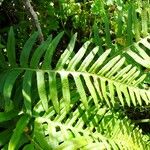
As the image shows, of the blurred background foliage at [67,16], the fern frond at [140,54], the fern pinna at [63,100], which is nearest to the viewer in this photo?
the fern pinna at [63,100]

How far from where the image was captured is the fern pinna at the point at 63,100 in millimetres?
2229

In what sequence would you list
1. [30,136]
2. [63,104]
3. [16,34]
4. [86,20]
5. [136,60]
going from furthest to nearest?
[86,20]
[16,34]
[136,60]
[63,104]
[30,136]

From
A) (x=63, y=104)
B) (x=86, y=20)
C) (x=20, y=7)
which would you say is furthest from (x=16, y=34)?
→ (x=63, y=104)

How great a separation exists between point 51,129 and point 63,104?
0.62ft

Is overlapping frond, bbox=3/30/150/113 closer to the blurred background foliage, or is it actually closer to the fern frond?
the fern frond

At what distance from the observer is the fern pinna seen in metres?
2.23

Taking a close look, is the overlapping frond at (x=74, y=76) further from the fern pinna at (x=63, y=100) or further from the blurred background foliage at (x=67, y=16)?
the blurred background foliage at (x=67, y=16)

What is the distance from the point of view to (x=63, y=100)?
237cm

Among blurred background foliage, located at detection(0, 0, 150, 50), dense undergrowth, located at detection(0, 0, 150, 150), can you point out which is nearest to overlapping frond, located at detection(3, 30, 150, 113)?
dense undergrowth, located at detection(0, 0, 150, 150)

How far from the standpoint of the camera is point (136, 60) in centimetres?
263

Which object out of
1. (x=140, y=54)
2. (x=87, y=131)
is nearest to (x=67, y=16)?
(x=140, y=54)

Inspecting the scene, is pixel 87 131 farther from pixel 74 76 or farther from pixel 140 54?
pixel 140 54

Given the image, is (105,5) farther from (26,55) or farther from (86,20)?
(26,55)

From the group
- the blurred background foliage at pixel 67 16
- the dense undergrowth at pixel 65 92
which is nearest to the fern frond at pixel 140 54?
the dense undergrowth at pixel 65 92
